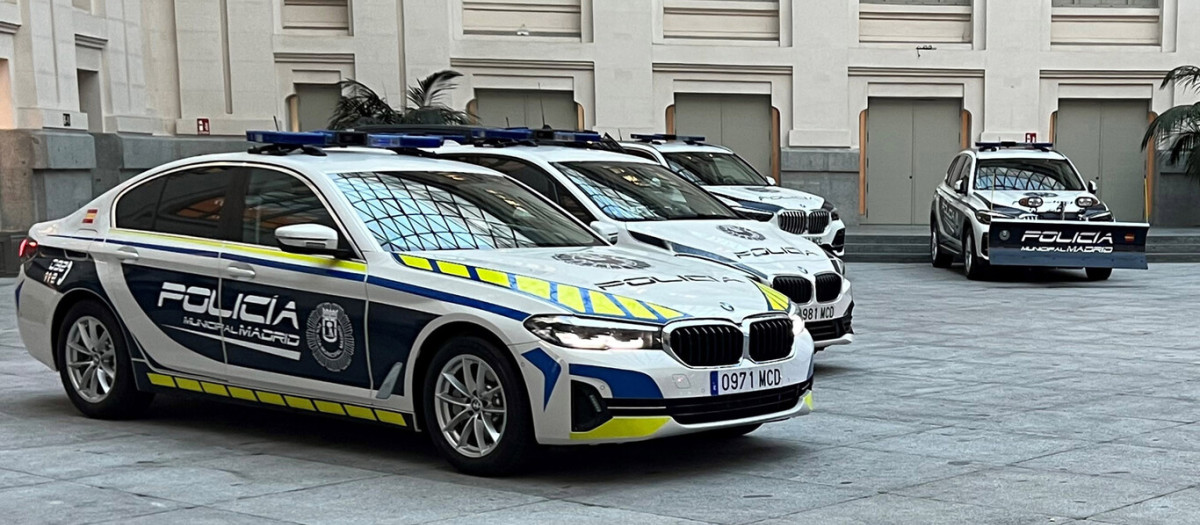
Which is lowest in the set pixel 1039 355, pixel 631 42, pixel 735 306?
pixel 1039 355

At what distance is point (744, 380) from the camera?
6527 millimetres

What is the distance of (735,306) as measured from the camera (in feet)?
21.8

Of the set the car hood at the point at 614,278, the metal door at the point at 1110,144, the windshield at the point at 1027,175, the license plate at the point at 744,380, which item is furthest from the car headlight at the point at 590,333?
the metal door at the point at 1110,144

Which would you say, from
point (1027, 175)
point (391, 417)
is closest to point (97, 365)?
point (391, 417)

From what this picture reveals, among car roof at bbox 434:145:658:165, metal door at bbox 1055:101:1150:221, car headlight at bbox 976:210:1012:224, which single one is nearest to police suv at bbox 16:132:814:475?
car roof at bbox 434:145:658:165

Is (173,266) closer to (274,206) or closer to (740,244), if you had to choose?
(274,206)

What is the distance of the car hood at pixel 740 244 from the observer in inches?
397

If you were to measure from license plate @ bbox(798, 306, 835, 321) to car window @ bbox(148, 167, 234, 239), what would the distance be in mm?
4050

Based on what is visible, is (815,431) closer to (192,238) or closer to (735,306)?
(735,306)

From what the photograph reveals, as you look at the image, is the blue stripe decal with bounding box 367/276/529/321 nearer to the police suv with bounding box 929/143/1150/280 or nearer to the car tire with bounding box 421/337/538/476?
the car tire with bounding box 421/337/538/476

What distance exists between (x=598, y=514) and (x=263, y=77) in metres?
22.3

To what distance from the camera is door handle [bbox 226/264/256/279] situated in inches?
287

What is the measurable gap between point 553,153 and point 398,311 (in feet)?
17.2

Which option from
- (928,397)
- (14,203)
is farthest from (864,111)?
(928,397)
